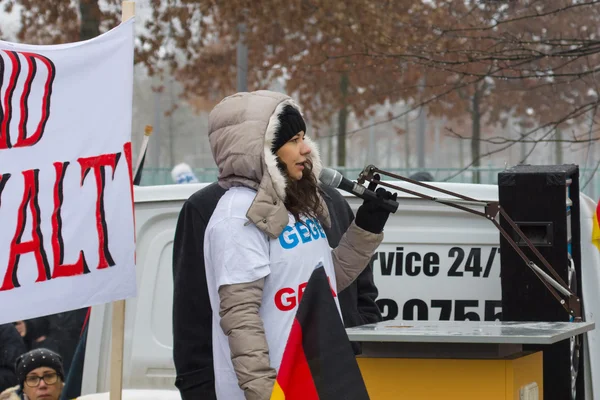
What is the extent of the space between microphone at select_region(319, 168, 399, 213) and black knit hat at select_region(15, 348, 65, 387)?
2447 mm

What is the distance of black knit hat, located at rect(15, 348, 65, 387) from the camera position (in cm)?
547

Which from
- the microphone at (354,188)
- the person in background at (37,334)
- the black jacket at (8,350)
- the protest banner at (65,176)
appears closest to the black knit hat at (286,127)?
the microphone at (354,188)

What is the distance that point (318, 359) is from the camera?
9.50ft

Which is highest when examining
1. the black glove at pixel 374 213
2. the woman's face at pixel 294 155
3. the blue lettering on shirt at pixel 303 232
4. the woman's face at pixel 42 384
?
the woman's face at pixel 294 155

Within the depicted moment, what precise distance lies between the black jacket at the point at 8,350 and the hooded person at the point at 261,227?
289 cm

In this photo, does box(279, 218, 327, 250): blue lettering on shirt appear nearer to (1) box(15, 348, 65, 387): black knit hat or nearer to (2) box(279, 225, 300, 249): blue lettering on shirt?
(2) box(279, 225, 300, 249): blue lettering on shirt

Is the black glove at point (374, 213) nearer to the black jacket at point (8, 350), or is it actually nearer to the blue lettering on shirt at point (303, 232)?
the blue lettering on shirt at point (303, 232)

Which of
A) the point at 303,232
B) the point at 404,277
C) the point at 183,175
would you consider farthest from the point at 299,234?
the point at 183,175

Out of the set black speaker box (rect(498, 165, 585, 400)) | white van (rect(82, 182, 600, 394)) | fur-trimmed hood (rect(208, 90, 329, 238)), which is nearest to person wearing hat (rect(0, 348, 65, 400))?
white van (rect(82, 182, 600, 394))

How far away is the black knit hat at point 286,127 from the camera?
3.46 meters

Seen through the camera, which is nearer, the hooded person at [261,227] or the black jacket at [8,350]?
the hooded person at [261,227]

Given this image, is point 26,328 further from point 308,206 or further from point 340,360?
point 340,360

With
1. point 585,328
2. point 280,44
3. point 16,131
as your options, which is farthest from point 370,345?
point 280,44

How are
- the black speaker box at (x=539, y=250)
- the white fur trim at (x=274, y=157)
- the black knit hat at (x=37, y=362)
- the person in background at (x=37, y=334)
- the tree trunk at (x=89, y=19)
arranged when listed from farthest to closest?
the tree trunk at (x=89, y=19) < the person in background at (x=37, y=334) < the black knit hat at (x=37, y=362) < the black speaker box at (x=539, y=250) < the white fur trim at (x=274, y=157)
